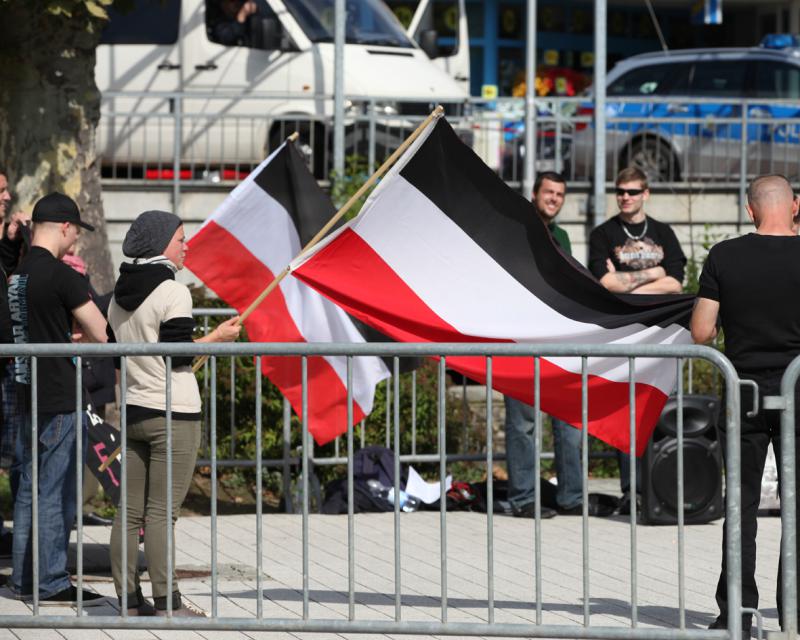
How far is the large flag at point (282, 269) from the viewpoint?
898 centimetres

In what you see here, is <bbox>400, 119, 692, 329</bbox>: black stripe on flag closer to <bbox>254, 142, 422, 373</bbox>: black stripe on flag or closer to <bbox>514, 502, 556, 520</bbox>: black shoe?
<bbox>254, 142, 422, 373</bbox>: black stripe on flag

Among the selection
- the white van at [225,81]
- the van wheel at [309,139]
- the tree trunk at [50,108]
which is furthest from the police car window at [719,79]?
the tree trunk at [50,108]

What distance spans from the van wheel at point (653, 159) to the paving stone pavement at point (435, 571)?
7862mm

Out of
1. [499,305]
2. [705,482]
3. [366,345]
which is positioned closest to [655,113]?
[705,482]

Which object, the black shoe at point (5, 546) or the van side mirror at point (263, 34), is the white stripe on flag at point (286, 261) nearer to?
the black shoe at point (5, 546)

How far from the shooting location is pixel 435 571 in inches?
326

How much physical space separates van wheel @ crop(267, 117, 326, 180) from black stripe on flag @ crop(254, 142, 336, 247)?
22.3ft

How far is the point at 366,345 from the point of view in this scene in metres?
6.02

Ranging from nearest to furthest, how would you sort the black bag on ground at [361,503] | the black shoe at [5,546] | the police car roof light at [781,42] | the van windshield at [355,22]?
the black shoe at [5,546] → the black bag on ground at [361,503] → the van windshield at [355,22] → the police car roof light at [781,42]

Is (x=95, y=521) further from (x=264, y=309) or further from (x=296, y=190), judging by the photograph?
(x=296, y=190)

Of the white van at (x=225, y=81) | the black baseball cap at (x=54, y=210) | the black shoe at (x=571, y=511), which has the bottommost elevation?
the black shoe at (x=571, y=511)

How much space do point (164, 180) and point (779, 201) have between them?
10.2 metres

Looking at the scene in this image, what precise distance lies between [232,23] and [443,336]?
32.6 ft

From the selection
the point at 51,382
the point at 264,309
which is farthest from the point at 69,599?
the point at 264,309
